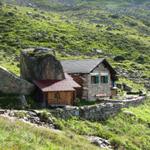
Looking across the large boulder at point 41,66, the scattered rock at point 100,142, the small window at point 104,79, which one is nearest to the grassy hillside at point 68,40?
the small window at point 104,79

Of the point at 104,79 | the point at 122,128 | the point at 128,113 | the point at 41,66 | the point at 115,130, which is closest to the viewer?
the point at 115,130

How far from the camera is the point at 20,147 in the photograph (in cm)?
2320

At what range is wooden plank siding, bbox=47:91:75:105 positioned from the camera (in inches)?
2064

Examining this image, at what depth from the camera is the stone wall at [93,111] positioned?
48566 mm

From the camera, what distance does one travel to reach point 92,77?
202 ft

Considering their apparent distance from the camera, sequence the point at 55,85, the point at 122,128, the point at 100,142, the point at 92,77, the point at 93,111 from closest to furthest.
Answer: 1. the point at 100,142
2. the point at 122,128
3. the point at 93,111
4. the point at 55,85
5. the point at 92,77

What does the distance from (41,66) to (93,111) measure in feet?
25.3

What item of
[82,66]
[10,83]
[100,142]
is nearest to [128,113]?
[82,66]

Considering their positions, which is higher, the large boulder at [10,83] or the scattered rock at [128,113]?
the large boulder at [10,83]

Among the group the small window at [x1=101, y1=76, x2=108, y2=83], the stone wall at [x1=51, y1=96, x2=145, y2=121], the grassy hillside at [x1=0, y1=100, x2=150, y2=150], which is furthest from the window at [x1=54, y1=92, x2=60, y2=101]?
the small window at [x1=101, y1=76, x2=108, y2=83]

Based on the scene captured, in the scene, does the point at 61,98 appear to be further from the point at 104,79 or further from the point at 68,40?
the point at 68,40

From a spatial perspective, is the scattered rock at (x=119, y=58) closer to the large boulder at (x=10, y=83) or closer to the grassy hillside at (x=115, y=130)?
the grassy hillside at (x=115, y=130)

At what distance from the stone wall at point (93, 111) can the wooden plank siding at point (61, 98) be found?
2.87 meters

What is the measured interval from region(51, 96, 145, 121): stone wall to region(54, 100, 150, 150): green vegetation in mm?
628
